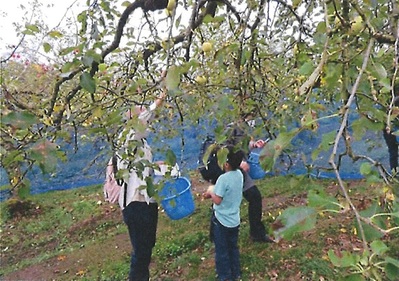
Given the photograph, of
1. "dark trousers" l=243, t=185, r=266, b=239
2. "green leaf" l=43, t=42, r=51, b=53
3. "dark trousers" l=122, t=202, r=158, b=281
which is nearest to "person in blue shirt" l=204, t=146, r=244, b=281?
"dark trousers" l=122, t=202, r=158, b=281

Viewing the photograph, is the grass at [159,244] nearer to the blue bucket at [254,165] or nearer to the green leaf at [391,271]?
the blue bucket at [254,165]

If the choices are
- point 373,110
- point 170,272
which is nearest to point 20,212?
point 170,272

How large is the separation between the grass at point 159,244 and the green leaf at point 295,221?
185 cm

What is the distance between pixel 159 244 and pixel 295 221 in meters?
4.30

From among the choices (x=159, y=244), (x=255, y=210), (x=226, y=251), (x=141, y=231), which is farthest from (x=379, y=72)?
(x=159, y=244)

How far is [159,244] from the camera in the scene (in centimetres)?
475

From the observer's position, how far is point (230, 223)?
3.29 metres

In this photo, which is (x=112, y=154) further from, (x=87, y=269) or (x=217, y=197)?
(x=87, y=269)

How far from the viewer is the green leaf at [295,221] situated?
1.98ft

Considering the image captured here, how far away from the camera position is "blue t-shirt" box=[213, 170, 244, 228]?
3.21 m

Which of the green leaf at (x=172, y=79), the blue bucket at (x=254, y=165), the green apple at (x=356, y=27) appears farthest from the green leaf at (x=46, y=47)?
the blue bucket at (x=254, y=165)

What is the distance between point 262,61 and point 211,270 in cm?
238

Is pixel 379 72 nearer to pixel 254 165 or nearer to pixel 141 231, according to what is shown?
pixel 141 231

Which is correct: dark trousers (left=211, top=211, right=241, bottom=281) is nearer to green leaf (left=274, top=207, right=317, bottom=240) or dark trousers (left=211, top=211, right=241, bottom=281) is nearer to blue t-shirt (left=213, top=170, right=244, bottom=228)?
blue t-shirt (left=213, top=170, right=244, bottom=228)
